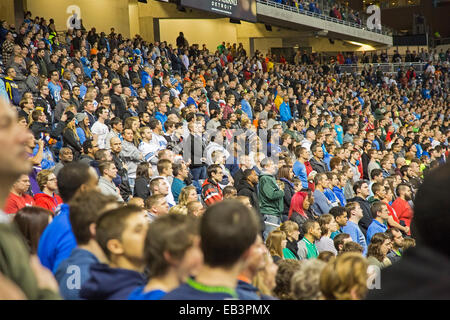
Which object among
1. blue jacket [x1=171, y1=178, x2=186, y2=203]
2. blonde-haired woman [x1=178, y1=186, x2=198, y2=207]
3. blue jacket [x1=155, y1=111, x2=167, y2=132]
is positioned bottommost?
blue jacket [x1=171, y1=178, x2=186, y2=203]

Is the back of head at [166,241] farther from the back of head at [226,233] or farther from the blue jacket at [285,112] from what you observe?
the blue jacket at [285,112]

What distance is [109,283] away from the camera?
2.45m

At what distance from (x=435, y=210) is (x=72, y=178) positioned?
2.40 metres

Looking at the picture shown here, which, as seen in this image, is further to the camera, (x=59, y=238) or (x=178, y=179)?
(x=178, y=179)

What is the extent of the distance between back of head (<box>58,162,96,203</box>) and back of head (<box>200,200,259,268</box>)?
152 centimetres

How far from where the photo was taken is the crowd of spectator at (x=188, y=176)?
6.79ft

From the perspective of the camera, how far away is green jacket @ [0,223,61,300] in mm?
1438

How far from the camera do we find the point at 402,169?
10250 millimetres

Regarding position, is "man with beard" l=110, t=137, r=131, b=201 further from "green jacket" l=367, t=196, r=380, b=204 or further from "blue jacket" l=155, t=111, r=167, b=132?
"green jacket" l=367, t=196, r=380, b=204

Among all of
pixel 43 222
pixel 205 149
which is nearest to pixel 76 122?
pixel 205 149

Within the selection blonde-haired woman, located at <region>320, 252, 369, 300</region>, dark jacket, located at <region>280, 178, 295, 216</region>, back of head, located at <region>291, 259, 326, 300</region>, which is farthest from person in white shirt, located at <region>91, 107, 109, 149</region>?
blonde-haired woman, located at <region>320, 252, 369, 300</region>

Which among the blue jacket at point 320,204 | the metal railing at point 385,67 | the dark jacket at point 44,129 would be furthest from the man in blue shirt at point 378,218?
the metal railing at point 385,67

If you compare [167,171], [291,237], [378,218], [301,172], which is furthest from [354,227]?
[301,172]

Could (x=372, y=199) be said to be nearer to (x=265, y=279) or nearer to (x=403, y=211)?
(x=403, y=211)
